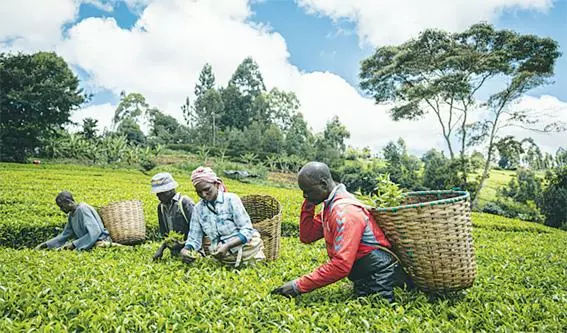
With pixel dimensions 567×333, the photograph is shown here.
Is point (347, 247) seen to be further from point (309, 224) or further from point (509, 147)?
point (509, 147)

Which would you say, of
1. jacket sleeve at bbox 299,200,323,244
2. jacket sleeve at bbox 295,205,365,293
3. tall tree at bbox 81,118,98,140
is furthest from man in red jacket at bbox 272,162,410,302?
tall tree at bbox 81,118,98,140

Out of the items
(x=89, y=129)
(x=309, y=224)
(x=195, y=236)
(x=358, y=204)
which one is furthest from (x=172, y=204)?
(x=89, y=129)

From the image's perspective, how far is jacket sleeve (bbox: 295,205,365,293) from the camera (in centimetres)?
263

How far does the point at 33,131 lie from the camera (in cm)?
1898

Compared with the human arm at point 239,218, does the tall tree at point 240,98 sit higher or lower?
higher

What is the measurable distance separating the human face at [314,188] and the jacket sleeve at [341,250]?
21 centimetres

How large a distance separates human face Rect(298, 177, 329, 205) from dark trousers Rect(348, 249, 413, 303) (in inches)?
19.7

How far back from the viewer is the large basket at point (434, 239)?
104 inches

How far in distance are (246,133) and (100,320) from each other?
35.4m

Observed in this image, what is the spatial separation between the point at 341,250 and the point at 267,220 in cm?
163

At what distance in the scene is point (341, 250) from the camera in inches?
104

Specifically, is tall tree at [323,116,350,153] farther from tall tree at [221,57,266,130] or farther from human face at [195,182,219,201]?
human face at [195,182,219,201]

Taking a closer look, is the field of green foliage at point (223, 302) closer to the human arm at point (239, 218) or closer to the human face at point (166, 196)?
the human arm at point (239, 218)

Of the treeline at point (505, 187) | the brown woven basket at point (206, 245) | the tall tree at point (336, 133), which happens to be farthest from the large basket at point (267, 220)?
the tall tree at point (336, 133)
